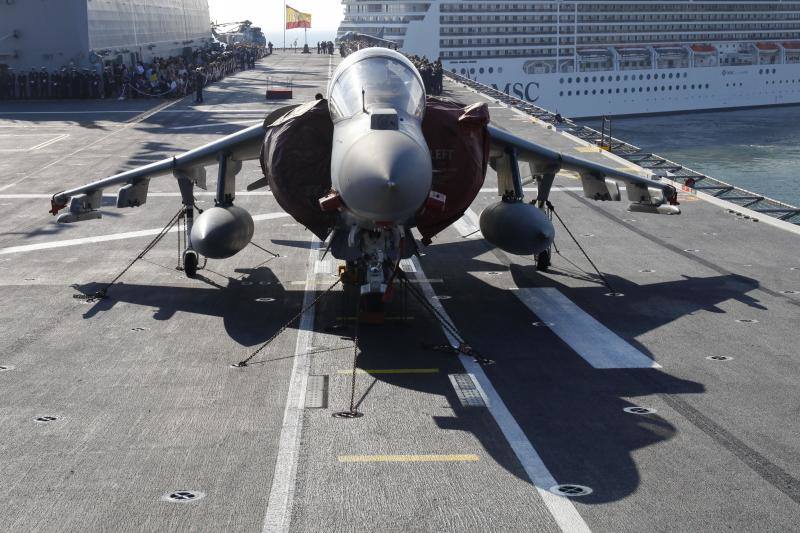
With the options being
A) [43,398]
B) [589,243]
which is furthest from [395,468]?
[589,243]

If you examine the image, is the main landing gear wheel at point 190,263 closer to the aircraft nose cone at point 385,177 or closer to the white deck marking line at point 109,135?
the aircraft nose cone at point 385,177

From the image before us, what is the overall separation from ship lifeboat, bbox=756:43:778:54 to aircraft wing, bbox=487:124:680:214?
10793cm

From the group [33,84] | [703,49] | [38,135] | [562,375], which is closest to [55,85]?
[33,84]

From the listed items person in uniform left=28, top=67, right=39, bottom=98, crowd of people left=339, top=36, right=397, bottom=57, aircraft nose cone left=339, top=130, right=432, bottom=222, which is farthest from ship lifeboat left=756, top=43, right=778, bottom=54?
aircraft nose cone left=339, top=130, right=432, bottom=222

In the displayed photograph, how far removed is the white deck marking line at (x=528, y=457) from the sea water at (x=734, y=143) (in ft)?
164

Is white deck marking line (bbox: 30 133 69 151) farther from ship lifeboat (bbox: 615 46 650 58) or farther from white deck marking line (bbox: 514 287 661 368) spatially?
ship lifeboat (bbox: 615 46 650 58)

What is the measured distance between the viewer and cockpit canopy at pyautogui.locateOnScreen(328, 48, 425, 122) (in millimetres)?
14320

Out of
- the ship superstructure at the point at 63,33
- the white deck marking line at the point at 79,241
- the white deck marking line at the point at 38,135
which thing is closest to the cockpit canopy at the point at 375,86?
the white deck marking line at the point at 79,241

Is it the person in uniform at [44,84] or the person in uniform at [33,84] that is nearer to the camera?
the person in uniform at [33,84]

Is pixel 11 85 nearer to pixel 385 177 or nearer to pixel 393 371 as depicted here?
pixel 393 371

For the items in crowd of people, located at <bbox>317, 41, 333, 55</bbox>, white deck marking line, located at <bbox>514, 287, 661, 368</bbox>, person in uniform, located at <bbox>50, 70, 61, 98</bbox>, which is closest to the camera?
white deck marking line, located at <bbox>514, 287, 661, 368</bbox>

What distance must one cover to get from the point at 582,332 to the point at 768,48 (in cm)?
11533

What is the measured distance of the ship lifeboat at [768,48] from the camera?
11731 centimetres

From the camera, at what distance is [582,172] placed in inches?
811
